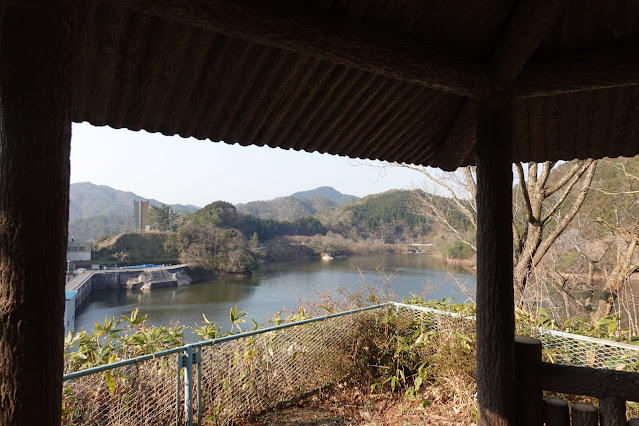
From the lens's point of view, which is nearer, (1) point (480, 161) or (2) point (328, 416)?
(1) point (480, 161)

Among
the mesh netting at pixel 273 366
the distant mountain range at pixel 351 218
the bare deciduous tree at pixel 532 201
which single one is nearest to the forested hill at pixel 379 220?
the distant mountain range at pixel 351 218

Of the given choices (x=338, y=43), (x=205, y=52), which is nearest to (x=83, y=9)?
(x=205, y=52)

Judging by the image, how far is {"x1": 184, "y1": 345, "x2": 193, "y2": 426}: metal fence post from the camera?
2559 millimetres

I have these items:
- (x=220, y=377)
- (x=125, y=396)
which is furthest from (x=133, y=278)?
(x=125, y=396)

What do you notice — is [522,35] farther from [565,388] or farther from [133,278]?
[133,278]

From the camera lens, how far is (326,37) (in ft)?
4.52

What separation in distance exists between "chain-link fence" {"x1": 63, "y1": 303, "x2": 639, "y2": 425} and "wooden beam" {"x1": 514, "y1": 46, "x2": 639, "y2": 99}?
186cm

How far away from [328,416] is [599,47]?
9.47ft

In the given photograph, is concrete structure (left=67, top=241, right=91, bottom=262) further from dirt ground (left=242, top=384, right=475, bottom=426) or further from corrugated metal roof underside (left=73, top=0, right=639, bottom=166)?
corrugated metal roof underside (left=73, top=0, right=639, bottom=166)

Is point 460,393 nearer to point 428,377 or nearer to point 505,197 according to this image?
point 428,377

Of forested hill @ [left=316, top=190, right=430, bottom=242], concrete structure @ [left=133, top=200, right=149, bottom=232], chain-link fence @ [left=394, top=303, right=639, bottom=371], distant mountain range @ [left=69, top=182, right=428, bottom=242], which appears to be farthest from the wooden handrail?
concrete structure @ [left=133, top=200, right=149, bottom=232]

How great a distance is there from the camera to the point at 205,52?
5.17ft

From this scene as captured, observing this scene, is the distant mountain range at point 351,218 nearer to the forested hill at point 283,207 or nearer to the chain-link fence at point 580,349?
the forested hill at point 283,207

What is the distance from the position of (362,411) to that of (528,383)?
1.77 metres
